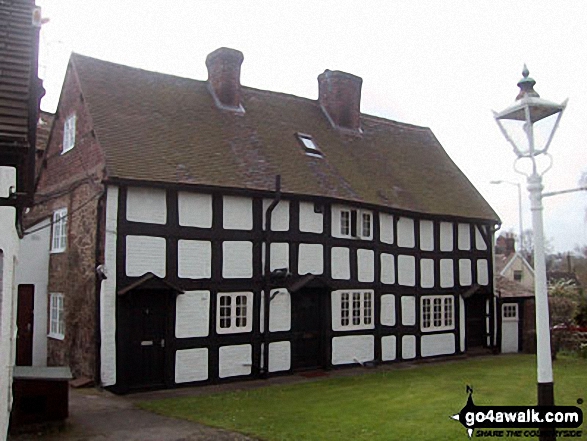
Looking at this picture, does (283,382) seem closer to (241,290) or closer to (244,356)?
(244,356)

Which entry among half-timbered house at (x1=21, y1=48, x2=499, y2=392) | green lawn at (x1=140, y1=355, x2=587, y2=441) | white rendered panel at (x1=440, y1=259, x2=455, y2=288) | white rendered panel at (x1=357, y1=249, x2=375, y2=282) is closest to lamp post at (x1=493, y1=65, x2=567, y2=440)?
green lawn at (x1=140, y1=355, x2=587, y2=441)

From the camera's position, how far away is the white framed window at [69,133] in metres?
17.8

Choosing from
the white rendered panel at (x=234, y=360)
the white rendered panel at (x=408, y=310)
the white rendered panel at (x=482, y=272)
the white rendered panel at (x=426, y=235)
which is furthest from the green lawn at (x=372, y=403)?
the white rendered panel at (x=482, y=272)

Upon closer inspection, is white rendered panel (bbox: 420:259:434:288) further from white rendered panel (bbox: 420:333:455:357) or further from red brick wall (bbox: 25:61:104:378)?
red brick wall (bbox: 25:61:104:378)

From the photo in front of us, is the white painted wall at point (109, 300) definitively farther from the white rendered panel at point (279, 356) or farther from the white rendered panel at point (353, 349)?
the white rendered panel at point (353, 349)

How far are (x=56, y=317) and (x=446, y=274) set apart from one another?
13.9 m

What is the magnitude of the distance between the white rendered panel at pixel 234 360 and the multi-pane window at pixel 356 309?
3712 mm

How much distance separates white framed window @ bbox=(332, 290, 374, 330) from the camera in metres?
19.0

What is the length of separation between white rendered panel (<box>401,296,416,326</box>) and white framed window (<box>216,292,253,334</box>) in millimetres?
6609

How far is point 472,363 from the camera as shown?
20.5 meters

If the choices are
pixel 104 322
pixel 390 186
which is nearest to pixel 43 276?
pixel 104 322

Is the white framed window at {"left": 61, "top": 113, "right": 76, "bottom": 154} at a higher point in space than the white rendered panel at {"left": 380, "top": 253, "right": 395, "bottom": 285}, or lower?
higher

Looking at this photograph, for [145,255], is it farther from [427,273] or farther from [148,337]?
[427,273]

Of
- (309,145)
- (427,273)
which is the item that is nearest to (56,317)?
(309,145)
